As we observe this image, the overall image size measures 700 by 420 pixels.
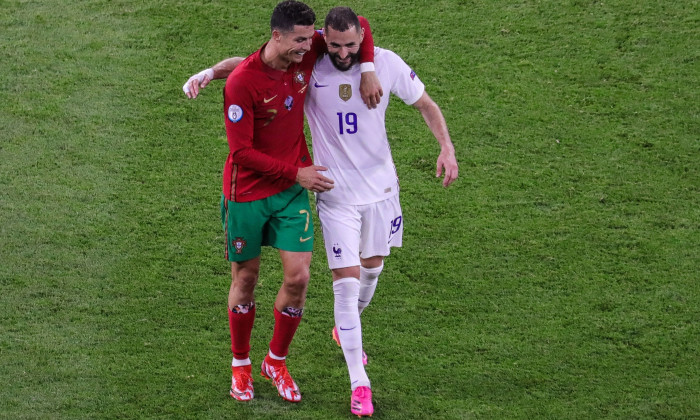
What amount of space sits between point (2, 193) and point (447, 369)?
3622 millimetres

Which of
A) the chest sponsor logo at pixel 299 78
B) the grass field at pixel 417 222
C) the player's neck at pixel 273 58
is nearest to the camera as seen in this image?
the player's neck at pixel 273 58

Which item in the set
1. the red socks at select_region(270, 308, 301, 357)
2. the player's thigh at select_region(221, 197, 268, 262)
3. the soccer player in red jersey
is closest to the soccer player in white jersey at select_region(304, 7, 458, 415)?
the soccer player in red jersey

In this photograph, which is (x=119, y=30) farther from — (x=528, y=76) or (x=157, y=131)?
(x=528, y=76)

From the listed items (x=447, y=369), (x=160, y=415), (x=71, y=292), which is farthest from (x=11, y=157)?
(x=447, y=369)

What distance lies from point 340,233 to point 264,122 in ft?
2.31

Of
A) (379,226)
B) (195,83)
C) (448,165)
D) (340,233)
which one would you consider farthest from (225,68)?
(448,165)

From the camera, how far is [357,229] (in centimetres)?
557

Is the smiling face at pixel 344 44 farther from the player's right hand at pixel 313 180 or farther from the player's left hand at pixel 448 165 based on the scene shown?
the player's left hand at pixel 448 165

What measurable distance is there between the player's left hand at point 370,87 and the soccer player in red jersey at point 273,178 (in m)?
0.03

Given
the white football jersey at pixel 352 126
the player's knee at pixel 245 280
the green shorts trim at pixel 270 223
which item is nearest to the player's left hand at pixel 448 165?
the white football jersey at pixel 352 126

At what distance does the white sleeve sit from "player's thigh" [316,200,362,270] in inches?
25.6

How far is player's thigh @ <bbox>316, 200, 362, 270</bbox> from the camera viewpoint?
546cm

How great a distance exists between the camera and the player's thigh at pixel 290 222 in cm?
541

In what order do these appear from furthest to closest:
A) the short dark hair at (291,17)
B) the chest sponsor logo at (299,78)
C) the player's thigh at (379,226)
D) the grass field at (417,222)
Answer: the grass field at (417,222)
the player's thigh at (379,226)
the chest sponsor logo at (299,78)
the short dark hair at (291,17)
